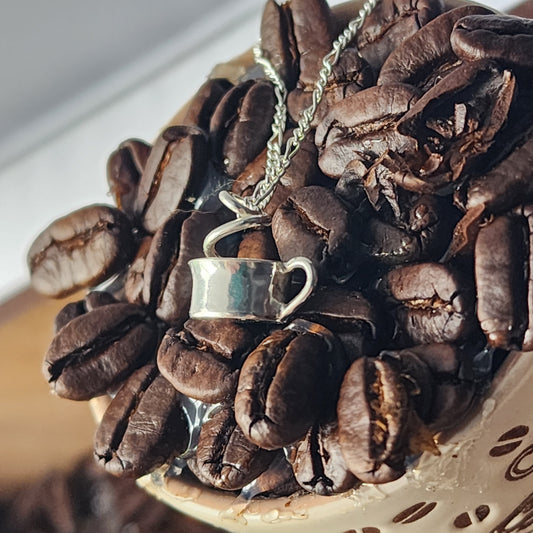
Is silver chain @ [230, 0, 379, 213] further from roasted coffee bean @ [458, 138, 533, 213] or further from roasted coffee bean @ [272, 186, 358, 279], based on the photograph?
roasted coffee bean @ [458, 138, 533, 213]

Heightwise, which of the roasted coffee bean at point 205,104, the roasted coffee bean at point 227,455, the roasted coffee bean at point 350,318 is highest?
the roasted coffee bean at point 205,104

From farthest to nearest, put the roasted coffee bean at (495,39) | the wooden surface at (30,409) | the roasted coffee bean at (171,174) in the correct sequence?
the wooden surface at (30,409) < the roasted coffee bean at (171,174) < the roasted coffee bean at (495,39)

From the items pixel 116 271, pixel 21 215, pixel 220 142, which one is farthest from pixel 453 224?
pixel 21 215

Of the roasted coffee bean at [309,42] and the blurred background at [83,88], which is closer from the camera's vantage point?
the roasted coffee bean at [309,42]

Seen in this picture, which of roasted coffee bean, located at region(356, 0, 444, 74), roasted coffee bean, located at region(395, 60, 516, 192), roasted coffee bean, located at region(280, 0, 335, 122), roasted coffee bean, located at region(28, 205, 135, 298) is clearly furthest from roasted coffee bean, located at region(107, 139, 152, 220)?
roasted coffee bean, located at region(395, 60, 516, 192)

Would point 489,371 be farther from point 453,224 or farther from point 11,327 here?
point 11,327

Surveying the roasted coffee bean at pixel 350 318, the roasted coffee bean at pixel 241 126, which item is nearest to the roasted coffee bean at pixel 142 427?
the roasted coffee bean at pixel 350 318

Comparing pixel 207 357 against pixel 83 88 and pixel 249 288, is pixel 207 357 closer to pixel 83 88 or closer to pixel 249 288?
pixel 249 288

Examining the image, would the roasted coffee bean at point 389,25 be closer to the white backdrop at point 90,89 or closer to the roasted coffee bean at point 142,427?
the roasted coffee bean at point 142,427
